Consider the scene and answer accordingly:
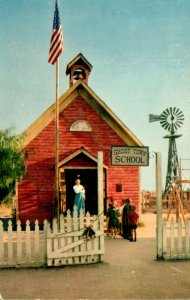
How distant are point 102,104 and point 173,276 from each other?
11911 mm

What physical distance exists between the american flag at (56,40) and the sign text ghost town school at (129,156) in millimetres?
5861

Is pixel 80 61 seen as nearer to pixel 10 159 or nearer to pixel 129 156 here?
pixel 10 159

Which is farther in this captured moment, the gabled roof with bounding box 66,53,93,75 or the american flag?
the gabled roof with bounding box 66,53,93,75

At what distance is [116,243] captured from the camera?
12.4 meters

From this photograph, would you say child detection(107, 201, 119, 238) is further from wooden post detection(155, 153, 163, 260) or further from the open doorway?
the open doorway

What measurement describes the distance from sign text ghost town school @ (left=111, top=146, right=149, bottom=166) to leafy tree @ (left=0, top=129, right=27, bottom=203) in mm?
7908

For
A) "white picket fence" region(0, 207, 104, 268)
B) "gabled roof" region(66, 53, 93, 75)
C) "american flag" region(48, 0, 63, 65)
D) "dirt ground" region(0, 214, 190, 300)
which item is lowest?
"dirt ground" region(0, 214, 190, 300)

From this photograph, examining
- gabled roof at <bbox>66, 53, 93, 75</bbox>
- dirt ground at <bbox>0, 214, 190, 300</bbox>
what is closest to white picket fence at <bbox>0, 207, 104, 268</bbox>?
dirt ground at <bbox>0, 214, 190, 300</bbox>

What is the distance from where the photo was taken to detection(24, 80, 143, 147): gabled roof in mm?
17984

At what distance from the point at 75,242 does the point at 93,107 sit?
10.8m

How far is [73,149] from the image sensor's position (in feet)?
59.9

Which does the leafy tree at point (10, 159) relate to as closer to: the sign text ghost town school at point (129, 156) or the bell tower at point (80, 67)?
the bell tower at point (80, 67)

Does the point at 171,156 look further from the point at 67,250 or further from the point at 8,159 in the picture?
the point at 67,250

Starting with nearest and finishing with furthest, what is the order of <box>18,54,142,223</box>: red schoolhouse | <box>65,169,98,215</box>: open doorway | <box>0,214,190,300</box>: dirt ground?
<box>0,214,190,300</box>: dirt ground
<box>18,54,142,223</box>: red schoolhouse
<box>65,169,98,215</box>: open doorway
